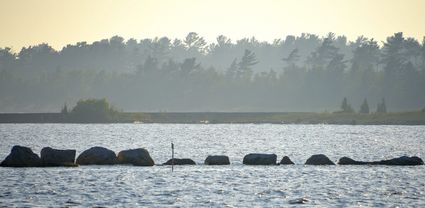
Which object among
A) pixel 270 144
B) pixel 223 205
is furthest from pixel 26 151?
pixel 270 144

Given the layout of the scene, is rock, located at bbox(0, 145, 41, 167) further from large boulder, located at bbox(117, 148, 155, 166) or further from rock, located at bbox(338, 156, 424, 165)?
rock, located at bbox(338, 156, 424, 165)

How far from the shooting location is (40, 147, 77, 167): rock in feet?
256

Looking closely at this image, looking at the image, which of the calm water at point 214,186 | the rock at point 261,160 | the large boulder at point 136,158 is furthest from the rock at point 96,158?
the rock at point 261,160

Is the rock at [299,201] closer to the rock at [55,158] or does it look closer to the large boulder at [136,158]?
the large boulder at [136,158]

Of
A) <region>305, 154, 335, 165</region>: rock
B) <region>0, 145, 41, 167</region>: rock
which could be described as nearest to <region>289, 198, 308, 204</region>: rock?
<region>305, 154, 335, 165</region>: rock

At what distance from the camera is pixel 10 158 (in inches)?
3059

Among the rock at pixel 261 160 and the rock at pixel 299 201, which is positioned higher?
the rock at pixel 261 160

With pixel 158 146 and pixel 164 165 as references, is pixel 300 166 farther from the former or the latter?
pixel 158 146

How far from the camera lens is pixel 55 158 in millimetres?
78500

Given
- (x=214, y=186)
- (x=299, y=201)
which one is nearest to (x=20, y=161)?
(x=214, y=186)

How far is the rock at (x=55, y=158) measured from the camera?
78.1 m

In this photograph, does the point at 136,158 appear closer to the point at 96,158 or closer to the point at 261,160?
the point at 96,158

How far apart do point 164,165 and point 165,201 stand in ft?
85.3

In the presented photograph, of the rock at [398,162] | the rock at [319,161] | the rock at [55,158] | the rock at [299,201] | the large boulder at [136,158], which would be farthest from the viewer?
the rock at [319,161]
